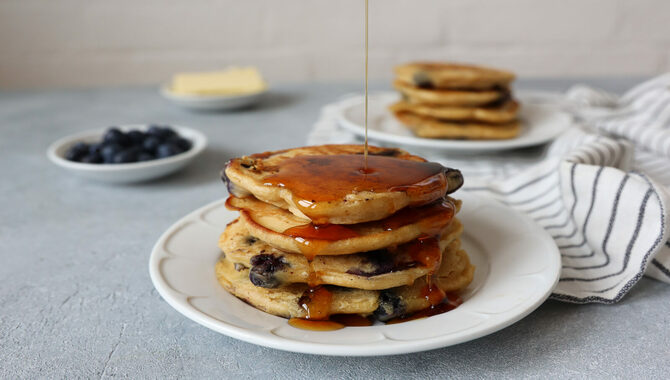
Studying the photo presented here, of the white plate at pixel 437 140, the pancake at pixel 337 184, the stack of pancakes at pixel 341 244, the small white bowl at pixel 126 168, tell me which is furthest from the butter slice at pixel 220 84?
the stack of pancakes at pixel 341 244

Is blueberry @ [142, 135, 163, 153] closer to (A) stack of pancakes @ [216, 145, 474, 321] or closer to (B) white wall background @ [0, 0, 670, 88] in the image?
(A) stack of pancakes @ [216, 145, 474, 321]

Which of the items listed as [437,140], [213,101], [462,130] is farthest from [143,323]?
[213,101]

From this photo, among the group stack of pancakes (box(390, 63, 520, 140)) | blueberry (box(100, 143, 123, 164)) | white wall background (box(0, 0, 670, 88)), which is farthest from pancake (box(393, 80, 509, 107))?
white wall background (box(0, 0, 670, 88))

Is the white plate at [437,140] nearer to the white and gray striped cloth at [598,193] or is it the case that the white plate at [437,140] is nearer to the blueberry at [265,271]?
the white and gray striped cloth at [598,193]

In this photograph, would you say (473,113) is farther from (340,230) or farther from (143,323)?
(143,323)

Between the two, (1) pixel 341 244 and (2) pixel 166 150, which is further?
(2) pixel 166 150

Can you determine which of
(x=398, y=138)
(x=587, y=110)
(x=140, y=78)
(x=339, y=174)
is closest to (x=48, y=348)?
(x=339, y=174)
